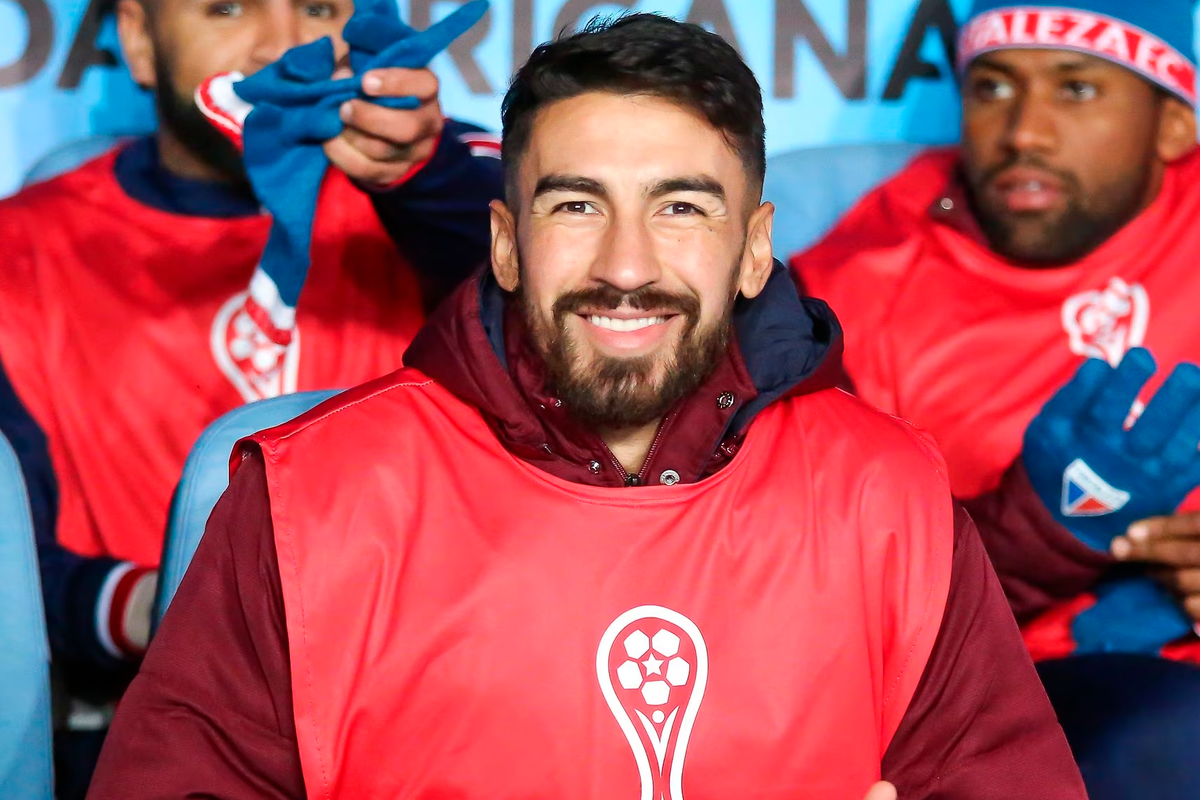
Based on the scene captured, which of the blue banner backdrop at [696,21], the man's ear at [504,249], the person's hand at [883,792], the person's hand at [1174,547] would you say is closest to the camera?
the person's hand at [883,792]

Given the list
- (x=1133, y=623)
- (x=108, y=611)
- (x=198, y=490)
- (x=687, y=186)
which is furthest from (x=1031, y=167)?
(x=108, y=611)

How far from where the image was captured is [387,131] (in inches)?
66.6

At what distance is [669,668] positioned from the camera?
1310mm

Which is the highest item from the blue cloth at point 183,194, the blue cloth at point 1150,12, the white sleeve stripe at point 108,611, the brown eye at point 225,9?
the blue cloth at point 1150,12

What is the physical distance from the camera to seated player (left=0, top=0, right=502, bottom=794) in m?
2.02

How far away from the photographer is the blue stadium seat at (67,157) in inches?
86.9

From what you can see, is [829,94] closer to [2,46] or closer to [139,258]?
[139,258]

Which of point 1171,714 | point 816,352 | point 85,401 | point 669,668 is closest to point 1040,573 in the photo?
point 1171,714

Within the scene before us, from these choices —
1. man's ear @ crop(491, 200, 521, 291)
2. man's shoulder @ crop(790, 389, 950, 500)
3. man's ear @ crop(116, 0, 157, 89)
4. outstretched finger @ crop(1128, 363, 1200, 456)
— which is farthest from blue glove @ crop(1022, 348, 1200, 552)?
man's ear @ crop(116, 0, 157, 89)

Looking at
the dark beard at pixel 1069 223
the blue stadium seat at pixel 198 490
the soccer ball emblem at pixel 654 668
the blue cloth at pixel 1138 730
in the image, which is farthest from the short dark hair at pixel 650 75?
the dark beard at pixel 1069 223

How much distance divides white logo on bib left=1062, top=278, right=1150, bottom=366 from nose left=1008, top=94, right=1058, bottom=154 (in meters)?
0.22

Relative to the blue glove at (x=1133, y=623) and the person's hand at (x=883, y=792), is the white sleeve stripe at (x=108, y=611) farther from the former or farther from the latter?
the blue glove at (x=1133, y=623)

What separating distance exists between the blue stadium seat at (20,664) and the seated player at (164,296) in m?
0.45

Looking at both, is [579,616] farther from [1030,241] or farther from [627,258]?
[1030,241]
